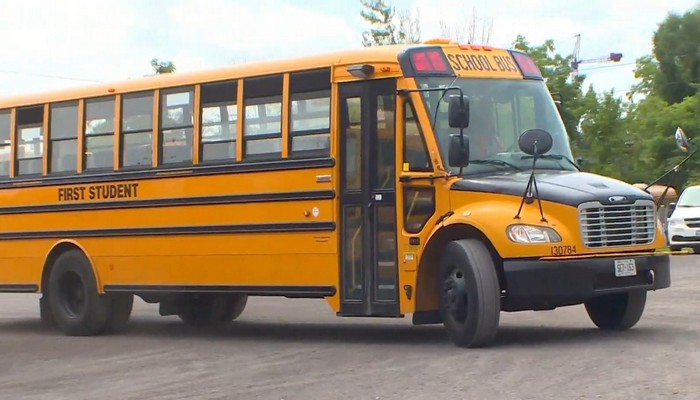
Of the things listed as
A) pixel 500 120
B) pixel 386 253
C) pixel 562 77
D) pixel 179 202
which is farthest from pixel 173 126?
pixel 562 77

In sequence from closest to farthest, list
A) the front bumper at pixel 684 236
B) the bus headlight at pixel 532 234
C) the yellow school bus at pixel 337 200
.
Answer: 1. the bus headlight at pixel 532 234
2. the yellow school bus at pixel 337 200
3. the front bumper at pixel 684 236

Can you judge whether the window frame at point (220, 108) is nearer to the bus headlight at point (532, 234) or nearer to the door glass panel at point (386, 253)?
the door glass panel at point (386, 253)

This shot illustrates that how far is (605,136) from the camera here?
54.9 m

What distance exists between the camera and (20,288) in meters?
Result: 15.8

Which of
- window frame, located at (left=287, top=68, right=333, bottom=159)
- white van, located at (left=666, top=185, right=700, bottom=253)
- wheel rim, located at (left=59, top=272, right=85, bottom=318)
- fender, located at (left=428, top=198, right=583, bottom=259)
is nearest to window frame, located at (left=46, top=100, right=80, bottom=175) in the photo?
wheel rim, located at (left=59, top=272, right=85, bottom=318)

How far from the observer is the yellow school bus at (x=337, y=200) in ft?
37.5

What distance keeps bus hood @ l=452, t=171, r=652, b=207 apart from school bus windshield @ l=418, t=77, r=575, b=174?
24 centimetres

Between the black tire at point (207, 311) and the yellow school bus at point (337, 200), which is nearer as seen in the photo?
the yellow school bus at point (337, 200)

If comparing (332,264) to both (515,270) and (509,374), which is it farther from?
(509,374)

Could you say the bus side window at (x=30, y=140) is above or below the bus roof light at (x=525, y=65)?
below

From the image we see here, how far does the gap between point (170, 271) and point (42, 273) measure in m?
2.02

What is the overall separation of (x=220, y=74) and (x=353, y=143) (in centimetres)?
202

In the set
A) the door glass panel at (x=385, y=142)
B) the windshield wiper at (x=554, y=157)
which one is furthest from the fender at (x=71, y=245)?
the windshield wiper at (x=554, y=157)

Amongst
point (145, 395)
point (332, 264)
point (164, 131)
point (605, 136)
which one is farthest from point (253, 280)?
point (605, 136)
